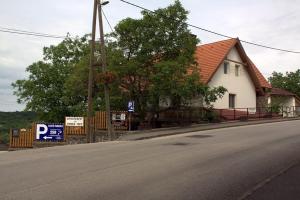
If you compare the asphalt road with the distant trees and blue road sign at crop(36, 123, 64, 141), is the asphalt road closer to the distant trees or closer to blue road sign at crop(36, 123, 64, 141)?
the distant trees

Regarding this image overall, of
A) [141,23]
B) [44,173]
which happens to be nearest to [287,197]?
[44,173]

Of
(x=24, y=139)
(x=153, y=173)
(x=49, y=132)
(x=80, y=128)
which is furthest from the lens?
(x=24, y=139)

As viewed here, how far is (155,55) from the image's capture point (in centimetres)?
2894

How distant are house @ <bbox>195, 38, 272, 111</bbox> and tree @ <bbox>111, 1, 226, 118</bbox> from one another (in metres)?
7.01

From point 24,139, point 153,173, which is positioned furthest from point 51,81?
point 153,173

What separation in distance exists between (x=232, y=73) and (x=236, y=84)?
3.55 ft

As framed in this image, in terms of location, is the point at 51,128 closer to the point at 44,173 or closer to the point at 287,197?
the point at 44,173

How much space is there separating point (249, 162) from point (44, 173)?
17.8 feet

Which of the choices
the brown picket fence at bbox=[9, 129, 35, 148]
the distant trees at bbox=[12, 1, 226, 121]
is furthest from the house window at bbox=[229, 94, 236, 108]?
the brown picket fence at bbox=[9, 129, 35, 148]

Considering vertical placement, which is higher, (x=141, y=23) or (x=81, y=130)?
(x=141, y=23)

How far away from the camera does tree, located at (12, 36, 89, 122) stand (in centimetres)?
4303

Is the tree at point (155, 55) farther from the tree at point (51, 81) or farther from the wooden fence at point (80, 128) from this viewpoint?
the tree at point (51, 81)

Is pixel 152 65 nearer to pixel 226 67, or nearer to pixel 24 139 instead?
pixel 24 139

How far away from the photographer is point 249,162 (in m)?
12.8
